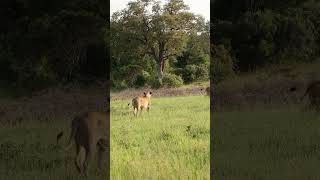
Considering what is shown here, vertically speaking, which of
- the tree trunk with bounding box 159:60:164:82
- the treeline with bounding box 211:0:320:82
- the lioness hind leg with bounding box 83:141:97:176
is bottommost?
the lioness hind leg with bounding box 83:141:97:176

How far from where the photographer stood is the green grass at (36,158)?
741 cm

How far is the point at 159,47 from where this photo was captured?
70.5 feet

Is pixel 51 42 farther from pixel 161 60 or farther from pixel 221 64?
pixel 161 60

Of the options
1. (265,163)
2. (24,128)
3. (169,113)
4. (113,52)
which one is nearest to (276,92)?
(169,113)

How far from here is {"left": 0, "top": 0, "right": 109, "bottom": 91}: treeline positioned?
2894cm

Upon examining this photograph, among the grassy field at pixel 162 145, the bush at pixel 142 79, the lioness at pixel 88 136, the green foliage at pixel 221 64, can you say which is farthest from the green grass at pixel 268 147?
the green foliage at pixel 221 64

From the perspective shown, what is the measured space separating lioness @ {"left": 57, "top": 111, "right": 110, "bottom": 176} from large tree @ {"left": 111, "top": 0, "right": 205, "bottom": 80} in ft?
43.8

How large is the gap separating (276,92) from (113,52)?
8.73m

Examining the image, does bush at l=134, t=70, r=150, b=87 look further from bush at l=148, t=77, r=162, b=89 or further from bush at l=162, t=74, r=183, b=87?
bush at l=162, t=74, r=183, b=87

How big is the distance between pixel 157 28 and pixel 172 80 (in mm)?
2315

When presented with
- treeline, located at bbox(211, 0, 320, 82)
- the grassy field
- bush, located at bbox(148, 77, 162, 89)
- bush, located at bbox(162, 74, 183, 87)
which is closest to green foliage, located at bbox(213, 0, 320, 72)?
treeline, located at bbox(211, 0, 320, 82)

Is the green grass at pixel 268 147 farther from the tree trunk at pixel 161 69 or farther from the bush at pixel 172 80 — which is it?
the bush at pixel 172 80

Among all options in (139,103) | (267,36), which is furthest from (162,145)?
(267,36)

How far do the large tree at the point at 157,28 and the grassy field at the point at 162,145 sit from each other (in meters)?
5.61
